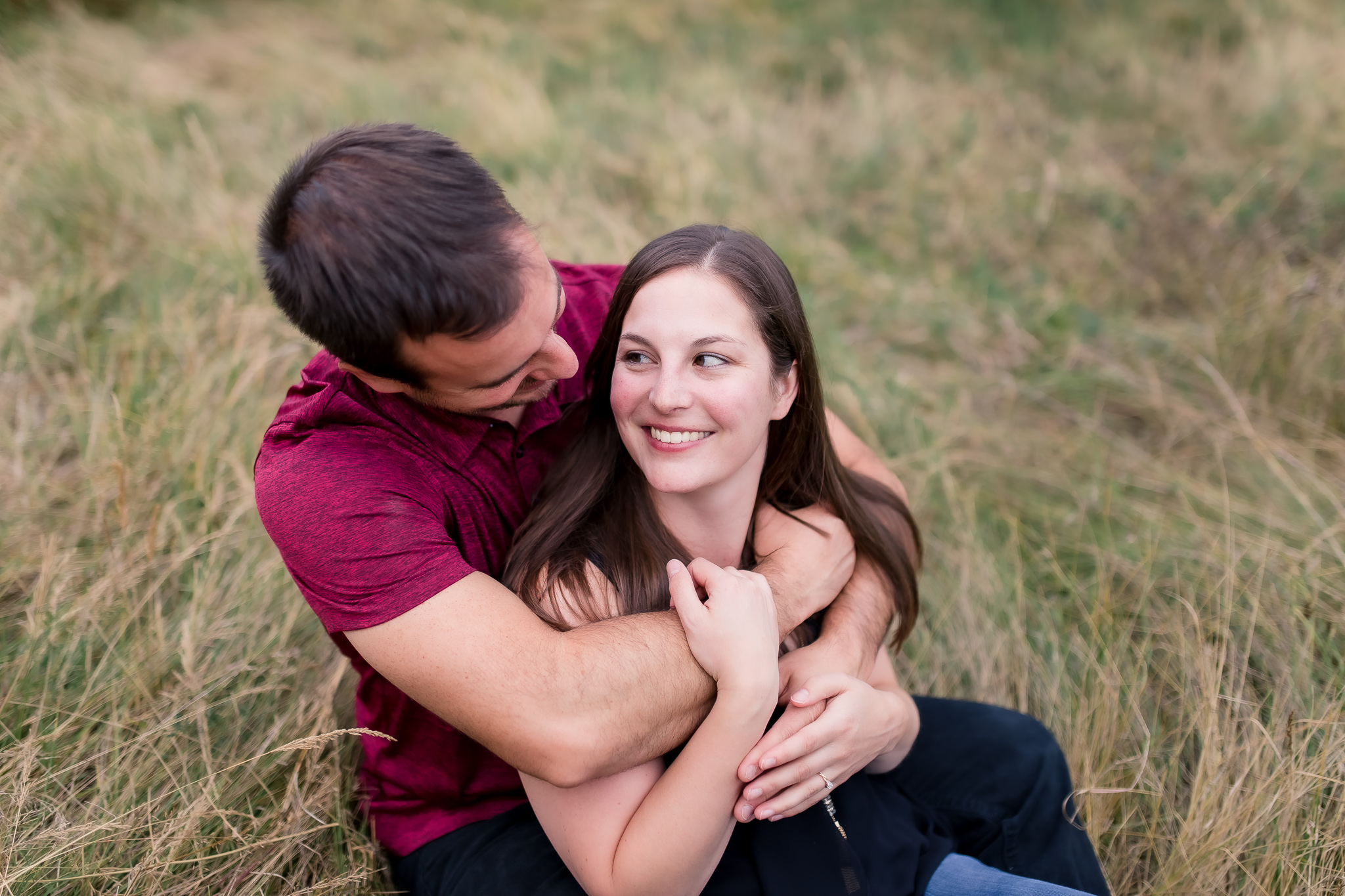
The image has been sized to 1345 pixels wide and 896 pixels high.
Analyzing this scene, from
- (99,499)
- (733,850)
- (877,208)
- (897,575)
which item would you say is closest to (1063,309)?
(877,208)

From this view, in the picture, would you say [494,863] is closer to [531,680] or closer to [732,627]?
[531,680]

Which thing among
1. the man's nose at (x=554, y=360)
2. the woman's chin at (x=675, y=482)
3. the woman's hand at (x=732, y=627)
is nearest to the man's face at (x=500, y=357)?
the man's nose at (x=554, y=360)

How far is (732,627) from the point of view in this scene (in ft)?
6.16

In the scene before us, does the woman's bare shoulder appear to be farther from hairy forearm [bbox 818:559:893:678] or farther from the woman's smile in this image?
hairy forearm [bbox 818:559:893:678]

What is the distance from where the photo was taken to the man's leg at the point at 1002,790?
89.4 inches

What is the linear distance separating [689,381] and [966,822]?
1387mm

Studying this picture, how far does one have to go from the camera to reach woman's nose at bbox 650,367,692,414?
6.65ft

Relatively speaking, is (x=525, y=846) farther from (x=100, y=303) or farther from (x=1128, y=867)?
(x=100, y=303)

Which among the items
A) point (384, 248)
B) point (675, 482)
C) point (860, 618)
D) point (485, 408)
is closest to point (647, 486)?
point (675, 482)

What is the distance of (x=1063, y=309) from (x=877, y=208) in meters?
1.62

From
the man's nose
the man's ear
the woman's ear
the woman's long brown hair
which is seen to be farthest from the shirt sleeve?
the woman's ear

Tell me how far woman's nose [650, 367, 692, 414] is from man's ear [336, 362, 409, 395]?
0.56 meters

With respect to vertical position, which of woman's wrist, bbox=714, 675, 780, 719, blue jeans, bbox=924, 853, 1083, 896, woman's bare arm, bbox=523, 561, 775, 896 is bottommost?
blue jeans, bbox=924, 853, 1083, 896

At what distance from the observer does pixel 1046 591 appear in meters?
3.33
